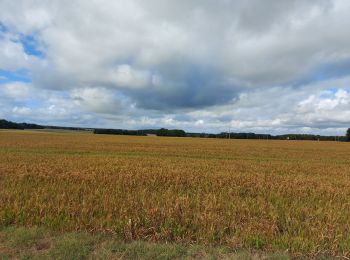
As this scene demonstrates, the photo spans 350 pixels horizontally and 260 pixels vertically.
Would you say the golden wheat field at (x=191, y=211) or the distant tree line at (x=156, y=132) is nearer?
the golden wheat field at (x=191, y=211)

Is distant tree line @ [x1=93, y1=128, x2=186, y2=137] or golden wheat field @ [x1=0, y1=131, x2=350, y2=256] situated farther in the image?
distant tree line @ [x1=93, y1=128, x2=186, y2=137]

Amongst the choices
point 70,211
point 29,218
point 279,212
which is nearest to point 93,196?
point 70,211

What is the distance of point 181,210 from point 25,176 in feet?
26.2

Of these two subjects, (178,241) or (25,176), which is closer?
(178,241)

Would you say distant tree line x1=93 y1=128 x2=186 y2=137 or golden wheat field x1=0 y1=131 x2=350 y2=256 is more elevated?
distant tree line x1=93 y1=128 x2=186 y2=137

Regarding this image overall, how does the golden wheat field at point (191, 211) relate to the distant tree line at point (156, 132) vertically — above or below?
below

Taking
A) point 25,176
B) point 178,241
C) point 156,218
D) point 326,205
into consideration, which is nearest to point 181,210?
point 156,218

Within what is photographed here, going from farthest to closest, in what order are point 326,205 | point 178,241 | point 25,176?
point 25,176, point 326,205, point 178,241

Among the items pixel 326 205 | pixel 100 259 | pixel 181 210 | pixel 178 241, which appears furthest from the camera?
pixel 326 205

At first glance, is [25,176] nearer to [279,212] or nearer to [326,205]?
[279,212]

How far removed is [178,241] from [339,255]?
3014 mm

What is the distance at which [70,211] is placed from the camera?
6648 mm

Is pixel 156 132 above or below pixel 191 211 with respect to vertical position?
above

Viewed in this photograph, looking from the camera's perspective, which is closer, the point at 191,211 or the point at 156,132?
the point at 191,211
